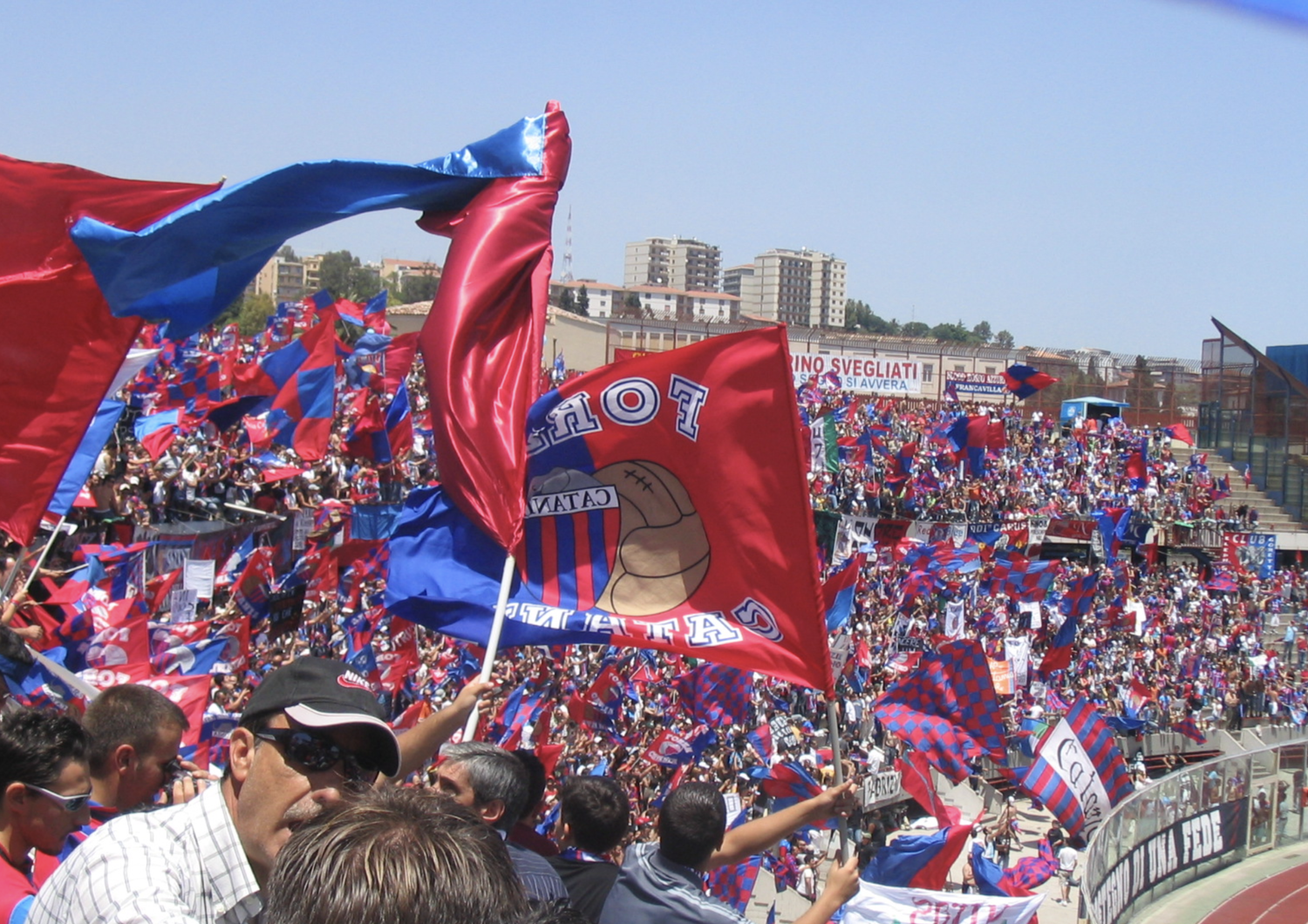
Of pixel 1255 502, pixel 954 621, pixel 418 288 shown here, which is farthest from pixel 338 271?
pixel 954 621

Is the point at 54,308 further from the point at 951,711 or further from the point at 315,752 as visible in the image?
the point at 951,711

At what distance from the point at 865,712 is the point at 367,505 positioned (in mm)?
7481

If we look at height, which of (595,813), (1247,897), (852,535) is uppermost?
(595,813)

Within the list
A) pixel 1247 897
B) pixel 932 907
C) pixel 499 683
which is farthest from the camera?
pixel 1247 897

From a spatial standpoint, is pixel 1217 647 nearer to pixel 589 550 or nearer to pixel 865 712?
pixel 865 712

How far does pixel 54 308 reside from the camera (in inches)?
223

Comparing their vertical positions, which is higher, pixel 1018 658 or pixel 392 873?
pixel 392 873

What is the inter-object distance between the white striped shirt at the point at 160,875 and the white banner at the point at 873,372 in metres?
45.8

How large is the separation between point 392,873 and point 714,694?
1100 cm

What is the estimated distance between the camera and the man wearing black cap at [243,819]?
1996 millimetres

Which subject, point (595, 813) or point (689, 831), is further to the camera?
point (595, 813)

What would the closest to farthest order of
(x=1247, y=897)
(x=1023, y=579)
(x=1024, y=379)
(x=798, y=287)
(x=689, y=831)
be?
(x=689, y=831)
(x=1247, y=897)
(x=1023, y=579)
(x=1024, y=379)
(x=798, y=287)

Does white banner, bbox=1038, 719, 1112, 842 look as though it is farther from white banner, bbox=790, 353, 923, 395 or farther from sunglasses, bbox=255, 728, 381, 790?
white banner, bbox=790, 353, 923, 395

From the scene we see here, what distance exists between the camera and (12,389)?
5.55m
